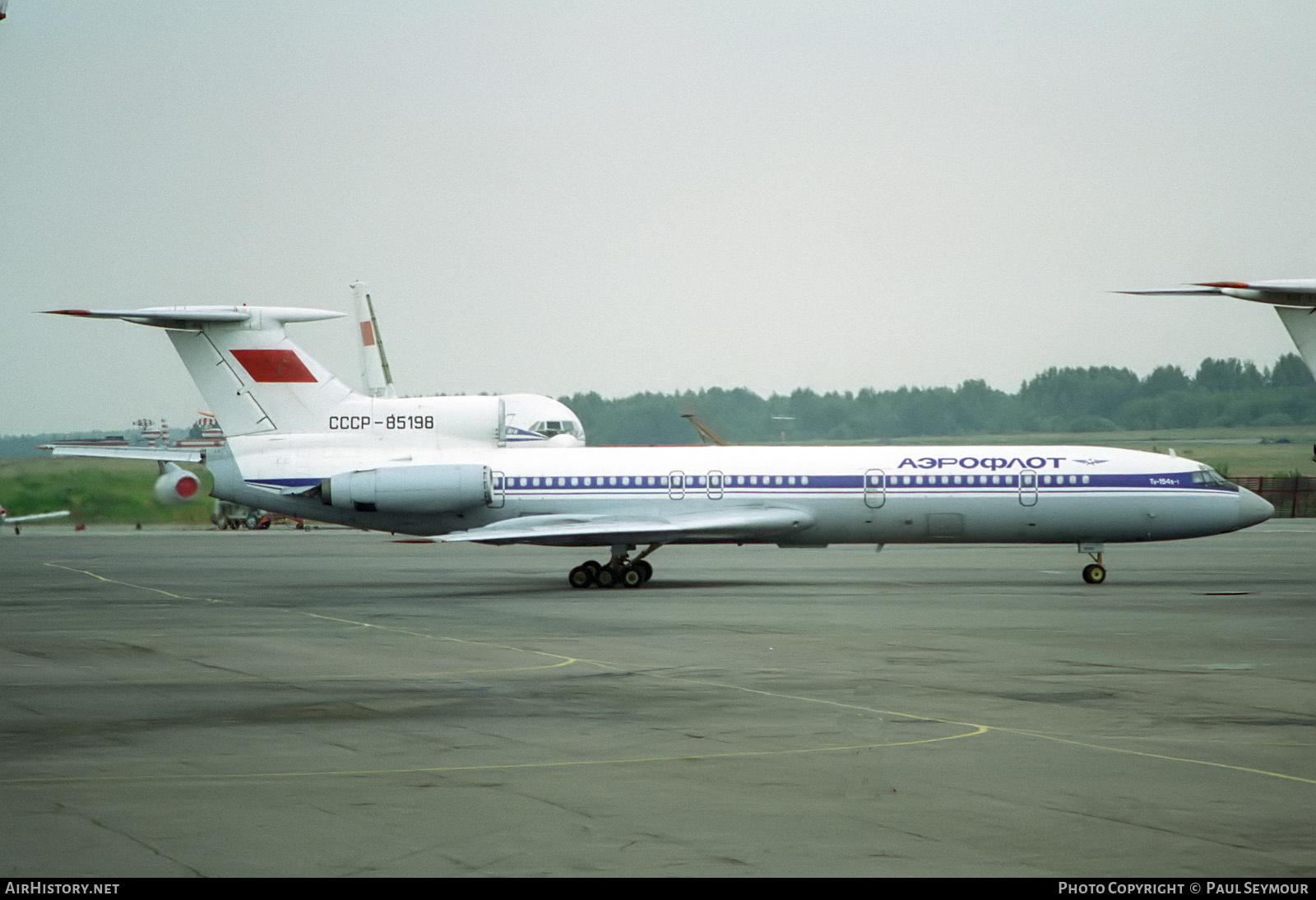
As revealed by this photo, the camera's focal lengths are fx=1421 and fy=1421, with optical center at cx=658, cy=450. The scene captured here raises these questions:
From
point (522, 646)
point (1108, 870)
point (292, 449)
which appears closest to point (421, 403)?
point (292, 449)

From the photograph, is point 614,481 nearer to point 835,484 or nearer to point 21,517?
point 835,484

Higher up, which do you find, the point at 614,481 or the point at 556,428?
the point at 556,428

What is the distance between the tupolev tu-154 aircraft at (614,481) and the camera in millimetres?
33438

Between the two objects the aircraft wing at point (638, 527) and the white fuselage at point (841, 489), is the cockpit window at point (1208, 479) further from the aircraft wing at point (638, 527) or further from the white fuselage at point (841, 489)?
the aircraft wing at point (638, 527)

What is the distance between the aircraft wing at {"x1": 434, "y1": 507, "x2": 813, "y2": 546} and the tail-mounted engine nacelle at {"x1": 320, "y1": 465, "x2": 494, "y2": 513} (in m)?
0.85

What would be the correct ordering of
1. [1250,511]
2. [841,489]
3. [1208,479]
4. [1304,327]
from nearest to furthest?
[1304,327] < [841,489] < [1250,511] < [1208,479]

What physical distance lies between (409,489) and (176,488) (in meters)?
25.7

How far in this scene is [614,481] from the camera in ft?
112

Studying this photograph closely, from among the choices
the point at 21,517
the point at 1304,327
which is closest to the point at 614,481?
the point at 1304,327

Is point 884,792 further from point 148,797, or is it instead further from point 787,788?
point 148,797

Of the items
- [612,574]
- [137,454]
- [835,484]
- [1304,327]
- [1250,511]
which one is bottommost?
[612,574]

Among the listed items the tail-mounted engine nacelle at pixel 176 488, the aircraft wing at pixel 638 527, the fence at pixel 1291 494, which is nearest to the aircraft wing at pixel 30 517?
the tail-mounted engine nacelle at pixel 176 488

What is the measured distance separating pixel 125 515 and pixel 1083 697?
44933mm

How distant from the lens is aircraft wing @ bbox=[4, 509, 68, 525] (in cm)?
5262
